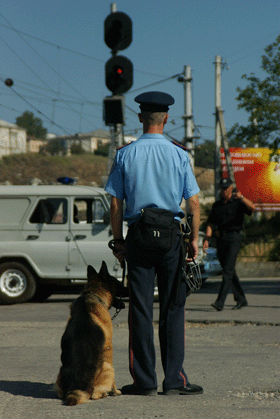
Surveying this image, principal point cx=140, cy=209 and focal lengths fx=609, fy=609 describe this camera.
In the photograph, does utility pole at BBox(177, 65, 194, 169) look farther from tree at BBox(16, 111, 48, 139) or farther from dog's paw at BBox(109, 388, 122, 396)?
tree at BBox(16, 111, 48, 139)

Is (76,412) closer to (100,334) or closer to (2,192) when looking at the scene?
(100,334)

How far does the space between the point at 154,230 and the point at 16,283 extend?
751cm

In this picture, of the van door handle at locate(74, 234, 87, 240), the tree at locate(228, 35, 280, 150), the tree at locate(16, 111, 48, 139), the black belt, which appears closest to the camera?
the black belt

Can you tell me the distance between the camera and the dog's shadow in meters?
4.16

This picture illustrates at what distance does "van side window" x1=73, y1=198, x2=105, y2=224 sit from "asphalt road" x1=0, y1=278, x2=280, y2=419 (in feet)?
7.22

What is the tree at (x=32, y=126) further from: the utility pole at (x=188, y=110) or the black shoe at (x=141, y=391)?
the black shoe at (x=141, y=391)

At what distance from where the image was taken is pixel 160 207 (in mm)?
4035

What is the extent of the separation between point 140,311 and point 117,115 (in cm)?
610

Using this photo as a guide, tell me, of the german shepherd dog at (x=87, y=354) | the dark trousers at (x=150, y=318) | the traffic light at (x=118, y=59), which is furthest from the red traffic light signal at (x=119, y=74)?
the german shepherd dog at (x=87, y=354)

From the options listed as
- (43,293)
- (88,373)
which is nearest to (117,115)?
(43,293)

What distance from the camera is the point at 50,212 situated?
36.9 feet

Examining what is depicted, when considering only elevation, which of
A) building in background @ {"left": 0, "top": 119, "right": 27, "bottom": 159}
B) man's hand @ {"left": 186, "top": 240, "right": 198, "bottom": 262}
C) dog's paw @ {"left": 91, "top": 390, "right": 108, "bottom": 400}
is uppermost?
building in background @ {"left": 0, "top": 119, "right": 27, "bottom": 159}

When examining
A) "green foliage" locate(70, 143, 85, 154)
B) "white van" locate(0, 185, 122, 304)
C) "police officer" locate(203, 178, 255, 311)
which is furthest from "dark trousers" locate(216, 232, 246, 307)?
"green foliage" locate(70, 143, 85, 154)

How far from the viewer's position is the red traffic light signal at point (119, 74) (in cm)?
930
